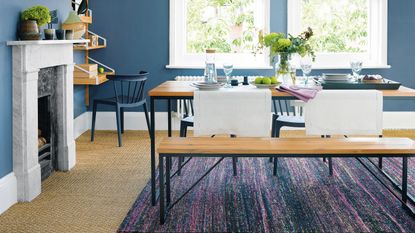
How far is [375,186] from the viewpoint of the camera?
477 cm

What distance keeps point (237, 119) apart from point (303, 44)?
882mm

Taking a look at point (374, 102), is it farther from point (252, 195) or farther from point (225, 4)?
point (225, 4)

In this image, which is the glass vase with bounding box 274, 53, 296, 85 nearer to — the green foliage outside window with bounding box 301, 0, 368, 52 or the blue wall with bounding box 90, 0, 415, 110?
the blue wall with bounding box 90, 0, 415, 110

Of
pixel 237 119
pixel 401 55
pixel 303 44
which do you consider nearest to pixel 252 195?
pixel 237 119

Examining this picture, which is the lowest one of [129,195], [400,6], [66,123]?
[129,195]

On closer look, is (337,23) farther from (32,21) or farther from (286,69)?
(32,21)

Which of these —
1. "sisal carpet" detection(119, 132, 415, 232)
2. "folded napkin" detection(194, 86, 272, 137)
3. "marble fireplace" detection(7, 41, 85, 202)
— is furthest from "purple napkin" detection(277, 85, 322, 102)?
"marble fireplace" detection(7, 41, 85, 202)

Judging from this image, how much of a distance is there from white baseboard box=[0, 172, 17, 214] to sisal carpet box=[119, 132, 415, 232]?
2.85ft

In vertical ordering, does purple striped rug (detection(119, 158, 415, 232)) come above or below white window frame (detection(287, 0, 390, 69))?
below

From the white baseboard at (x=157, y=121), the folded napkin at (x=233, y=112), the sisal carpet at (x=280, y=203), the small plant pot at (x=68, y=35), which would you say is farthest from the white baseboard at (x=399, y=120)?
the small plant pot at (x=68, y=35)

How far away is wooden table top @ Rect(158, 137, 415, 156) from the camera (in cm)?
373

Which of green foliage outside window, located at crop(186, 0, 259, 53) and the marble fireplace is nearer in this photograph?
the marble fireplace

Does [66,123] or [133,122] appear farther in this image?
[133,122]

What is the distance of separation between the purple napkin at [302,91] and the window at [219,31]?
126 inches
